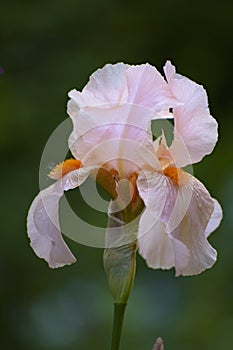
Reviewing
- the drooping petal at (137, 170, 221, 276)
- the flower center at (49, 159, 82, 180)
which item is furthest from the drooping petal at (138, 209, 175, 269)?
the flower center at (49, 159, 82, 180)

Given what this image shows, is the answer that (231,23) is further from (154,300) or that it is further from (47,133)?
(154,300)

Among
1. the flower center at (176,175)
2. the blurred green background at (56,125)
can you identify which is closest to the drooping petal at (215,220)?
the flower center at (176,175)

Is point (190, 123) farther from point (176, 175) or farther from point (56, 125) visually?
point (56, 125)

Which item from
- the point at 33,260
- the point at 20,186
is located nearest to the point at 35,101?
the point at 20,186

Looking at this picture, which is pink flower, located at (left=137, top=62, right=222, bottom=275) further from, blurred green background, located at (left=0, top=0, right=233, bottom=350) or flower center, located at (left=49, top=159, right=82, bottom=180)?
blurred green background, located at (left=0, top=0, right=233, bottom=350)

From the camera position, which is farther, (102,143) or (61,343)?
(61,343)
